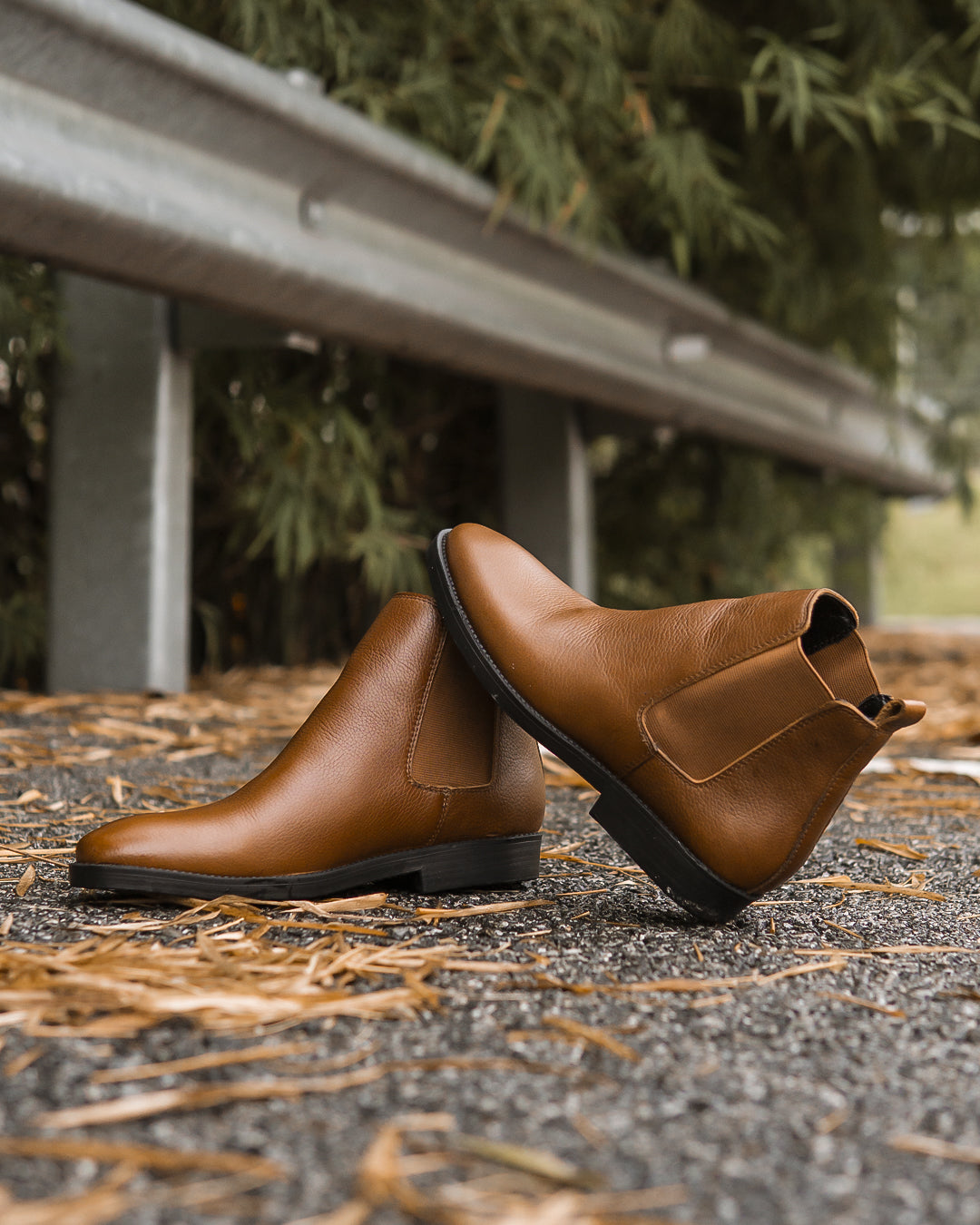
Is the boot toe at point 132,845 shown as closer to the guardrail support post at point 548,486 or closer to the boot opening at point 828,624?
the boot opening at point 828,624

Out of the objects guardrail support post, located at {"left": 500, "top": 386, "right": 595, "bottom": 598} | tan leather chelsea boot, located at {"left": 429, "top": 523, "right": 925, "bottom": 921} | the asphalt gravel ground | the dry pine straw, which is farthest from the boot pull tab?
guardrail support post, located at {"left": 500, "top": 386, "right": 595, "bottom": 598}

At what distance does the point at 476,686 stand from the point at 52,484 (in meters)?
1.14

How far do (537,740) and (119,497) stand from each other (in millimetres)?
1141

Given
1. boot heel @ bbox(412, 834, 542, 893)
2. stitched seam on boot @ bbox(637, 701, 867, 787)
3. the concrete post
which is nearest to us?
stitched seam on boot @ bbox(637, 701, 867, 787)

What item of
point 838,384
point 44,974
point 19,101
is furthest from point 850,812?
point 838,384

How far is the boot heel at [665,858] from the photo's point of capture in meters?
0.82

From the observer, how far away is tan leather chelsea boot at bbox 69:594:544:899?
828mm

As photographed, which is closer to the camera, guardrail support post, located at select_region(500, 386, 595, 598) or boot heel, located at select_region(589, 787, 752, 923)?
boot heel, located at select_region(589, 787, 752, 923)

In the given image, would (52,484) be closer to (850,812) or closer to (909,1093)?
(850,812)

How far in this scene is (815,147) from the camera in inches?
108

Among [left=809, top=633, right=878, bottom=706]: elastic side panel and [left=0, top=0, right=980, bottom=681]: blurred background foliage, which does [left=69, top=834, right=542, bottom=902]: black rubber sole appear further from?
[left=0, top=0, right=980, bottom=681]: blurred background foliage

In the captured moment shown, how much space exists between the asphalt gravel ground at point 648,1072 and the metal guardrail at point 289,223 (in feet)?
2.83

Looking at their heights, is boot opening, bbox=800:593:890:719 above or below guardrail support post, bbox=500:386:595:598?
below

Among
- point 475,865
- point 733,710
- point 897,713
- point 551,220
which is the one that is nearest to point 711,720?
point 733,710
